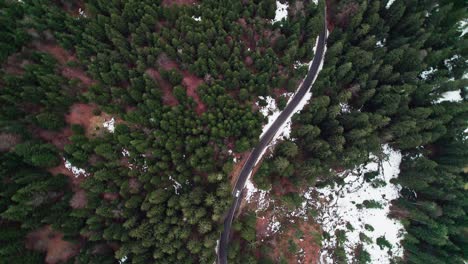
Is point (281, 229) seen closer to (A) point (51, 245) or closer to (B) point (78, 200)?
(B) point (78, 200)

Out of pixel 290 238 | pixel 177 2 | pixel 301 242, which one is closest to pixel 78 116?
pixel 177 2

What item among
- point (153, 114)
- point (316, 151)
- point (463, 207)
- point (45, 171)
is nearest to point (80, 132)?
point (45, 171)

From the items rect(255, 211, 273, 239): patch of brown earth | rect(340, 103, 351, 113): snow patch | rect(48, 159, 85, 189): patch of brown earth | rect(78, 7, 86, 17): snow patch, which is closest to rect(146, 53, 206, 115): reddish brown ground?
rect(78, 7, 86, 17): snow patch

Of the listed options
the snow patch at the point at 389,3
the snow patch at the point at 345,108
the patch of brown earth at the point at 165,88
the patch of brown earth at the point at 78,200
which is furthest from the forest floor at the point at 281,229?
the snow patch at the point at 389,3

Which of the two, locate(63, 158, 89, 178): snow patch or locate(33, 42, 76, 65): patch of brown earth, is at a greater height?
locate(33, 42, 76, 65): patch of brown earth

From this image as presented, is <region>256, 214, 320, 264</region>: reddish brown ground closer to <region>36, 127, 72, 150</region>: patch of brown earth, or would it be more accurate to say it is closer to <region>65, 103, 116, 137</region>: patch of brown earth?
<region>65, 103, 116, 137</region>: patch of brown earth

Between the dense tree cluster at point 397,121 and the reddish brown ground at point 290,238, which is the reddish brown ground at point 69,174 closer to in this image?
the dense tree cluster at point 397,121
